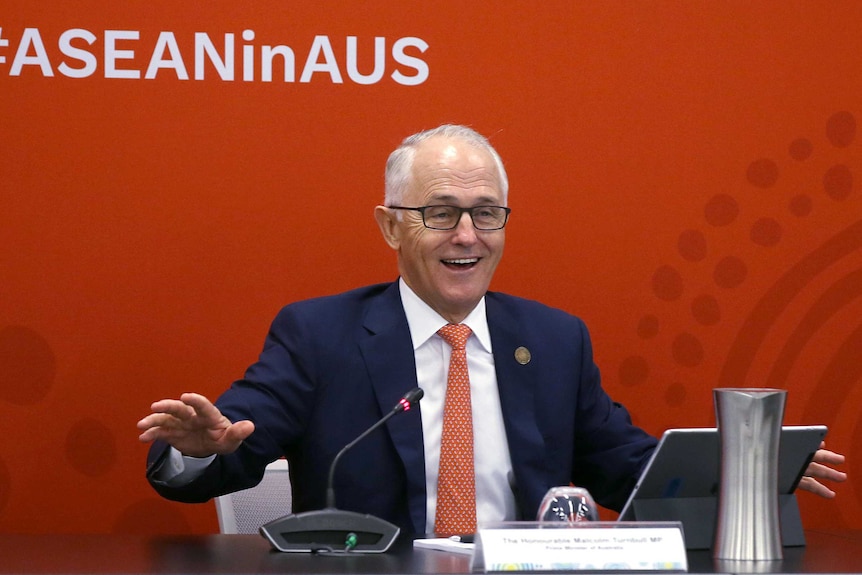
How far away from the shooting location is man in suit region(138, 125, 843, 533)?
230cm

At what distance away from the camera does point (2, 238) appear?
2.84 metres

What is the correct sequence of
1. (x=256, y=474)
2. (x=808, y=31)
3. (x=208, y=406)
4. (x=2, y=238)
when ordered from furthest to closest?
(x=808, y=31) → (x=2, y=238) → (x=256, y=474) → (x=208, y=406)

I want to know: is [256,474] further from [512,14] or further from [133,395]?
[512,14]

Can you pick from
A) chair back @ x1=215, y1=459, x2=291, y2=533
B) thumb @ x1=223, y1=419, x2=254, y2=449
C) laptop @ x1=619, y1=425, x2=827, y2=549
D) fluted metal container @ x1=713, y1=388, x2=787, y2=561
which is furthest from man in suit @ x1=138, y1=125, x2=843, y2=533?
fluted metal container @ x1=713, y1=388, x2=787, y2=561

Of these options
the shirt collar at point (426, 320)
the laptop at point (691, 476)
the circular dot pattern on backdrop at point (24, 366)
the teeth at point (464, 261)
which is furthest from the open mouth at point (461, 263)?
the circular dot pattern on backdrop at point (24, 366)

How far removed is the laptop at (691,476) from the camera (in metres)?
1.75

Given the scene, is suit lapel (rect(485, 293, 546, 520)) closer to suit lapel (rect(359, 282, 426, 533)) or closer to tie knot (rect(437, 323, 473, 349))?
tie knot (rect(437, 323, 473, 349))

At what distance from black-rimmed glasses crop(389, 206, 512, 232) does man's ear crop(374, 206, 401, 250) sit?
11 centimetres

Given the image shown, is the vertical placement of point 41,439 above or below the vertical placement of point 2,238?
below

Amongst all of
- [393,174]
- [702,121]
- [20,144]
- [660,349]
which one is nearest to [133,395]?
[20,144]

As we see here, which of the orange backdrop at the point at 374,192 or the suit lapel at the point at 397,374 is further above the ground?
the orange backdrop at the point at 374,192

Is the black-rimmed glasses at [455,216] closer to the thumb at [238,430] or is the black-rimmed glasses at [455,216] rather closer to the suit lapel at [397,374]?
the suit lapel at [397,374]

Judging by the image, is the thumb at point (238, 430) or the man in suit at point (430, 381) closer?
the thumb at point (238, 430)

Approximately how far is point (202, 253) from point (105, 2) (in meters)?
0.70
